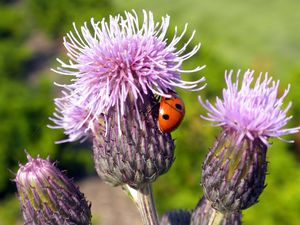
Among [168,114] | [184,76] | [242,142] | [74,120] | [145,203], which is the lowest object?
[145,203]

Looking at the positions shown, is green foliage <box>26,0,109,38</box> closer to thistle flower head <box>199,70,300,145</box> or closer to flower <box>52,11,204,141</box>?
flower <box>52,11,204,141</box>

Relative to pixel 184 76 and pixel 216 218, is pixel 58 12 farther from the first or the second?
pixel 216 218

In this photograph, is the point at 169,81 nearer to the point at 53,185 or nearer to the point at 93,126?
the point at 93,126

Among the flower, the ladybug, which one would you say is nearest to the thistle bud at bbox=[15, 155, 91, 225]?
the flower

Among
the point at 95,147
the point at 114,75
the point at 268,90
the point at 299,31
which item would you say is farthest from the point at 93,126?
the point at 299,31

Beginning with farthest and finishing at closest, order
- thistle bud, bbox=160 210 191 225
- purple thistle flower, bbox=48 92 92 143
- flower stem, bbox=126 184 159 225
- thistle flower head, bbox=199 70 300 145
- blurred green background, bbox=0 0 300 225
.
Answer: blurred green background, bbox=0 0 300 225
thistle bud, bbox=160 210 191 225
purple thistle flower, bbox=48 92 92 143
flower stem, bbox=126 184 159 225
thistle flower head, bbox=199 70 300 145

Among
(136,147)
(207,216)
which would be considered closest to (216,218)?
(207,216)
